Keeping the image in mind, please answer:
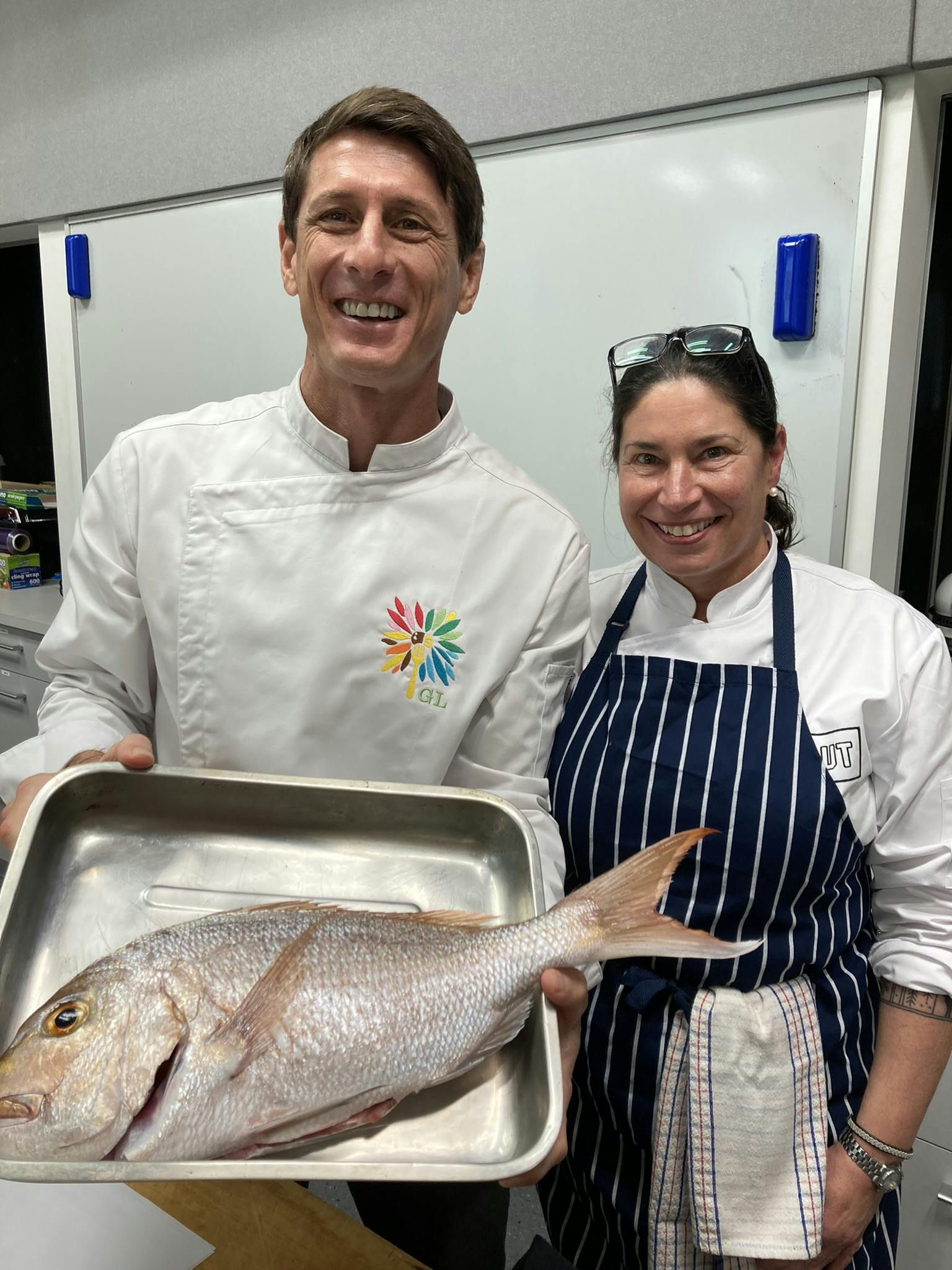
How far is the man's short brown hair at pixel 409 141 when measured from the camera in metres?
1.04

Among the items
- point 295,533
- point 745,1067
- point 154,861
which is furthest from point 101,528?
point 745,1067

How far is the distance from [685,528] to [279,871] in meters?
0.64

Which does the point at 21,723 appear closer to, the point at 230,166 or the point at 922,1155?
the point at 230,166

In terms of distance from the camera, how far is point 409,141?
1.06 metres

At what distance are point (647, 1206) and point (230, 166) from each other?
2512 millimetres

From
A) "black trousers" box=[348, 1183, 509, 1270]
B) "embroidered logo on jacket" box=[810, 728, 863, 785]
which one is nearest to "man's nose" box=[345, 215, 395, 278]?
"embroidered logo on jacket" box=[810, 728, 863, 785]

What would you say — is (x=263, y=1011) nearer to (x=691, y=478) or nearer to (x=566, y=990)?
(x=566, y=990)

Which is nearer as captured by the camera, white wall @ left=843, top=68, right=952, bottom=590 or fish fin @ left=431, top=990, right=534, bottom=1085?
fish fin @ left=431, top=990, right=534, bottom=1085

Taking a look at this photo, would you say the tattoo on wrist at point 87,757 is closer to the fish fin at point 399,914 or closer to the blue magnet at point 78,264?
the fish fin at point 399,914

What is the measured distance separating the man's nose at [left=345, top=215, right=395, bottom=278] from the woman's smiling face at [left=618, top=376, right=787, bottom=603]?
1.23 feet

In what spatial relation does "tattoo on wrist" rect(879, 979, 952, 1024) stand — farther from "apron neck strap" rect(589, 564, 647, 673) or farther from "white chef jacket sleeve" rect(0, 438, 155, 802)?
"white chef jacket sleeve" rect(0, 438, 155, 802)

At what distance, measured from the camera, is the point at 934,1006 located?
113 centimetres

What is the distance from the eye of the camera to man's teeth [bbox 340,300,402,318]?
1051 mm

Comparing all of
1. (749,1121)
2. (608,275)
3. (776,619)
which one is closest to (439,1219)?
(749,1121)
